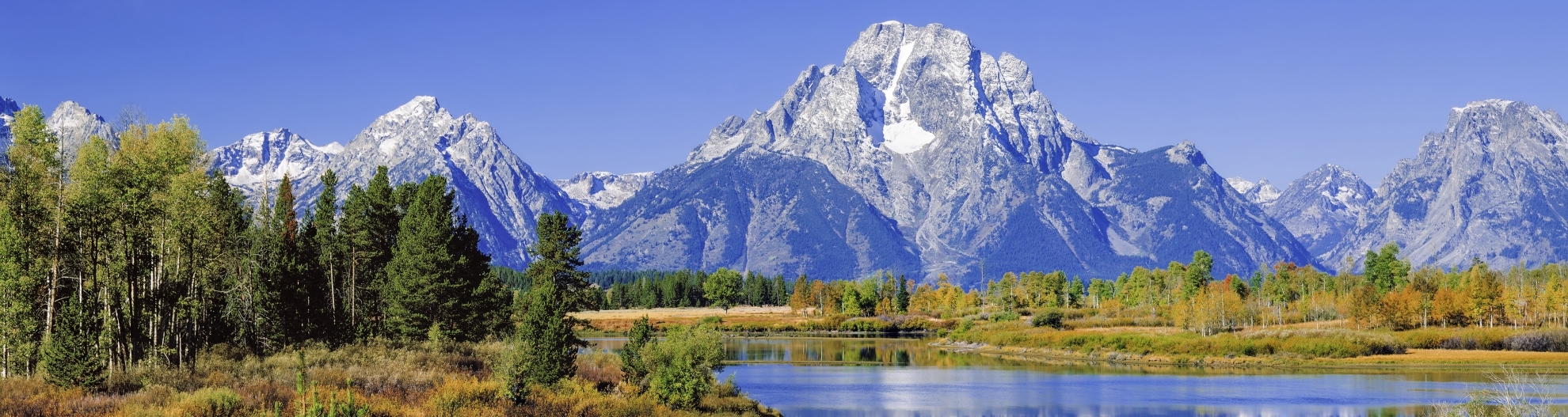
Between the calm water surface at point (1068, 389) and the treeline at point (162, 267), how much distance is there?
22.6m

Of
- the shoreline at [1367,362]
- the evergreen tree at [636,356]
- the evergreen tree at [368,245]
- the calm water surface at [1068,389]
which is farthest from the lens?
the shoreline at [1367,362]

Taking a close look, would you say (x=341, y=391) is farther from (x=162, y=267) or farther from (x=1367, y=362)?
(x=1367, y=362)

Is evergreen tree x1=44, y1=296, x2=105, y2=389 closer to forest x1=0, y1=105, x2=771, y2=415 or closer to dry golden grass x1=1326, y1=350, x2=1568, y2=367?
forest x1=0, y1=105, x2=771, y2=415

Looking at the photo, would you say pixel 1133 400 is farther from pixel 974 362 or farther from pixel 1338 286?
pixel 1338 286

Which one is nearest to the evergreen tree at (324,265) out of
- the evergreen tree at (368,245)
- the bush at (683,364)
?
the evergreen tree at (368,245)

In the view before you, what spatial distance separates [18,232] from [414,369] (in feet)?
56.9

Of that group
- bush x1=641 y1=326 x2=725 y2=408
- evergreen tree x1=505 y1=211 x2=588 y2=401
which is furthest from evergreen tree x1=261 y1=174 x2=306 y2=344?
bush x1=641 y1=326 x2=725 y2=408

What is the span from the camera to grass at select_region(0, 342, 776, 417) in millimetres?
36344

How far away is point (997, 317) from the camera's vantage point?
185 meters

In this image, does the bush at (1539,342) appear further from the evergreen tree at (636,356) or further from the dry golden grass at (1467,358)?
the evergreen tree at (636,356)

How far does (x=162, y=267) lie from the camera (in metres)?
50.7

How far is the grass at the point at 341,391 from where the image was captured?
1431 inches

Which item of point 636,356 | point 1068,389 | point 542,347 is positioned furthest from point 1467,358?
point 542,347

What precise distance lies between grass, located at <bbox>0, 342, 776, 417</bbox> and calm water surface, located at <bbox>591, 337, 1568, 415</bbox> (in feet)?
56.3
